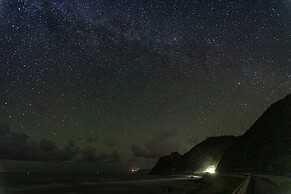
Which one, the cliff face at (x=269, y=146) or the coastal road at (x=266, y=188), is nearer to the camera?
the coastal road at (x=266, y=188)

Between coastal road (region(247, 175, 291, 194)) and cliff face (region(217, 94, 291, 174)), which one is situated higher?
cliff face (region(217, 94, 291, 174))

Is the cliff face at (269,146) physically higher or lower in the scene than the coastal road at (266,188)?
higher

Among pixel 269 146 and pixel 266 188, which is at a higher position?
pixel 269 146

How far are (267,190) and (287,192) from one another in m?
5.55

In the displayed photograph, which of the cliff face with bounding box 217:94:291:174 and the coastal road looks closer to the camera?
the coastal road

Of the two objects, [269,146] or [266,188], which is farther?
[269,146]

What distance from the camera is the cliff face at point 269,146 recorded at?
64.5m

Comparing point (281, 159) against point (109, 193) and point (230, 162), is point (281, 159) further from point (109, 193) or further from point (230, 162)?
point (230, 162)

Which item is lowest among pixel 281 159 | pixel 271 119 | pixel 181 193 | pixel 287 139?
pixel 181 193

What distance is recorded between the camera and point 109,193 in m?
59.2

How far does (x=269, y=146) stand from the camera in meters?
75.2

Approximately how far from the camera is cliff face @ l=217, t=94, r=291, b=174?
64544 millimetres

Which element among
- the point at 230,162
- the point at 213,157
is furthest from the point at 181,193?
the point at 213,157

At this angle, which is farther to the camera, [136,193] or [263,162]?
[263,162]
